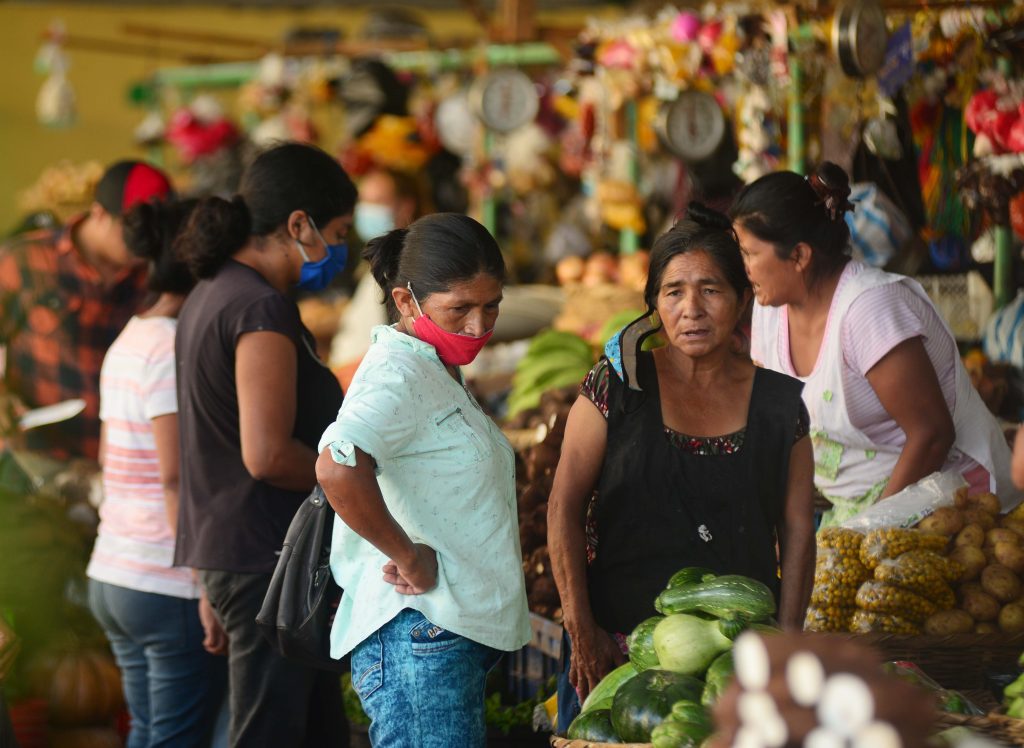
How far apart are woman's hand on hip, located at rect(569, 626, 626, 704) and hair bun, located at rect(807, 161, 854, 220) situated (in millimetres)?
1224

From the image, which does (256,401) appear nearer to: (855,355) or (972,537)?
(855,355)

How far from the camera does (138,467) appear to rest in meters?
3.21

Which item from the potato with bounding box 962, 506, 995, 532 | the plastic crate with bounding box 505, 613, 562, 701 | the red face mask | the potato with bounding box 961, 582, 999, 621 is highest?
the red face mask

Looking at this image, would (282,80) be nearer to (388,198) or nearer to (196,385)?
(388,198)

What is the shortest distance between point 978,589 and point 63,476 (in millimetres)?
3196

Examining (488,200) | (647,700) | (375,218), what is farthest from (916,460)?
(488,200)

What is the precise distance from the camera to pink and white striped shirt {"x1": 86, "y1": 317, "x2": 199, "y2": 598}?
3.09 m

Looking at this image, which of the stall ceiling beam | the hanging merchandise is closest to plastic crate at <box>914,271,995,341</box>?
the stall ceiling beam

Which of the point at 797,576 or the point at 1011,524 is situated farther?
the point at 1011,524

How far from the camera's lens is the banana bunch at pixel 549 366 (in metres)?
4.68

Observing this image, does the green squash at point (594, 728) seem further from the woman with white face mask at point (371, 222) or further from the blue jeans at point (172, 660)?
the woman with white face mask at point (371, 222)

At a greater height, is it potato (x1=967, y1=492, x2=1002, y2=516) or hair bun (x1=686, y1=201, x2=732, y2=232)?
hair bun (x1=686, y1=201, x2=732, y2=232)

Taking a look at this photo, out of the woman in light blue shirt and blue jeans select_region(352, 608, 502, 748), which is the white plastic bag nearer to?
the woman in light blue shirt

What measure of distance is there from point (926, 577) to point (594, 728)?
1.06 meters
